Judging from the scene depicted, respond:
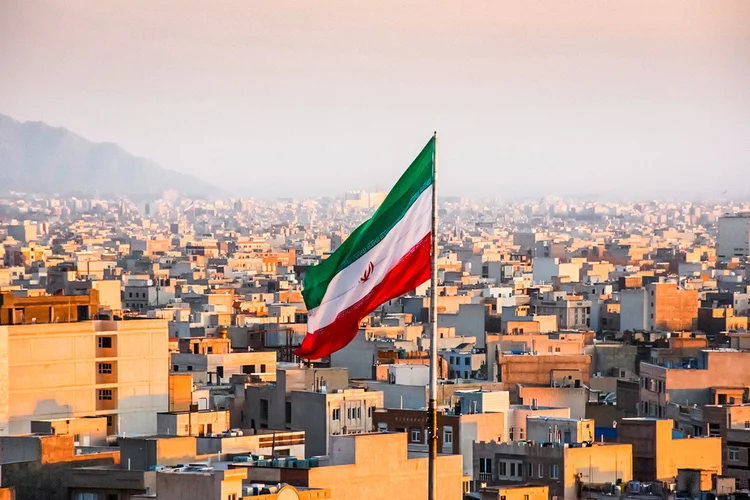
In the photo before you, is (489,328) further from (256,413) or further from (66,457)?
(66,457)

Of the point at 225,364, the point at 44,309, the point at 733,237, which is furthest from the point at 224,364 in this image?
the point at 733,237

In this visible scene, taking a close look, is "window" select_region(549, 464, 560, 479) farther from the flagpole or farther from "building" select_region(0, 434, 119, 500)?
the flagpole

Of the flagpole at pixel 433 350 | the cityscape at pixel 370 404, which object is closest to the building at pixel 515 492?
the cityscape at pixel 370 404

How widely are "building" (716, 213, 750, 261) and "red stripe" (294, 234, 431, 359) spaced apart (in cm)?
15054

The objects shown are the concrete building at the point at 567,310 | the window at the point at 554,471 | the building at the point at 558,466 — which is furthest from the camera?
the concrete building at the point at 567,310

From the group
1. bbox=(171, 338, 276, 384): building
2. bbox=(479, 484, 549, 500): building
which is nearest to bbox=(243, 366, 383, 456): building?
bbox=(479, 484, 549, 500): building

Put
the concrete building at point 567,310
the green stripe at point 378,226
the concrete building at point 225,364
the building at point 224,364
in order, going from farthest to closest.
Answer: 1. the concrete building at point 567,310
2. the concrete building at point 225,364
3. the building at point 224,364
4. the green stripe at point 378,226

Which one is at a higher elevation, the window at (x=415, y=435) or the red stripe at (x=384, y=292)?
the red stripe at (x=384, y=292)

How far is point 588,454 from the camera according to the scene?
35.0 meters

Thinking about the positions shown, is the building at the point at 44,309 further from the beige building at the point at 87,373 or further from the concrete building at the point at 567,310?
the concrete building at the point at 567,310

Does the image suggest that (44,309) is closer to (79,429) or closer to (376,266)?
(79,429)

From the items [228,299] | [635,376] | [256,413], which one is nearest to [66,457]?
[256,413]

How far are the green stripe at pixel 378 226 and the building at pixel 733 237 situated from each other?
493 ft

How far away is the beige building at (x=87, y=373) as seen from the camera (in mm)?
42406
